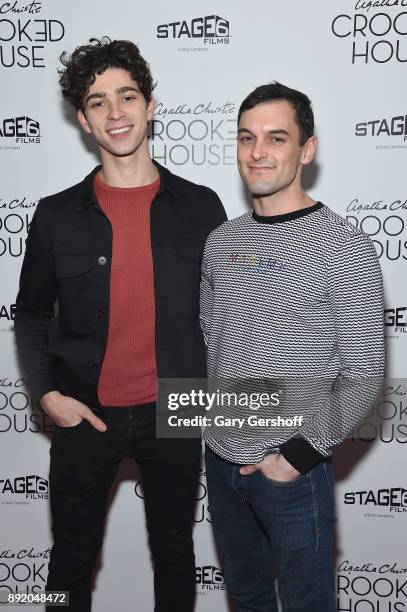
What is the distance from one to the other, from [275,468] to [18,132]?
155 centimetres

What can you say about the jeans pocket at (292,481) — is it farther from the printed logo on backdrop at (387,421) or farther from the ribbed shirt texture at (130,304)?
the printed logo on backdrop at (387,421)

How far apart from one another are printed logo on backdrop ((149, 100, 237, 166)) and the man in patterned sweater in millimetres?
602

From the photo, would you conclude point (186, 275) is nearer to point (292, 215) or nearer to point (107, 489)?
point (292, 215)

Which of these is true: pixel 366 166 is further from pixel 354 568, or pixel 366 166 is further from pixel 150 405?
pixel 354 568

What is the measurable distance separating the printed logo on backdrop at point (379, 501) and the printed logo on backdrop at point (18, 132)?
5.99 ft

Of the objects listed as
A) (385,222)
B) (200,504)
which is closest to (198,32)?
(385,222)

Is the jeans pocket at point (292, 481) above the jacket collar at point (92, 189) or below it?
below

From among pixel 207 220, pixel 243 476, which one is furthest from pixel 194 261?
pixel 243 476

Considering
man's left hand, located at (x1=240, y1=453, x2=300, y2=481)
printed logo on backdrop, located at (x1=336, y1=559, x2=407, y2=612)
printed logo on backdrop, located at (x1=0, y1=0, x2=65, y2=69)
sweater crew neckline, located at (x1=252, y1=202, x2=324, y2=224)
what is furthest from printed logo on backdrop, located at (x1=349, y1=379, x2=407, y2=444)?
printed logo on backdrop, located at (x1=0, y1=0, x2=65, y2=69)

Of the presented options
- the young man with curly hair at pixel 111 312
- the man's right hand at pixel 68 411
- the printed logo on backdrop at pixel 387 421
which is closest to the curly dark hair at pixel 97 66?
the young man with curly hair at pixel 111 312

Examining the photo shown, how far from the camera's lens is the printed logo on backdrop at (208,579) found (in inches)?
101

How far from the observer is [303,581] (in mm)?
1606

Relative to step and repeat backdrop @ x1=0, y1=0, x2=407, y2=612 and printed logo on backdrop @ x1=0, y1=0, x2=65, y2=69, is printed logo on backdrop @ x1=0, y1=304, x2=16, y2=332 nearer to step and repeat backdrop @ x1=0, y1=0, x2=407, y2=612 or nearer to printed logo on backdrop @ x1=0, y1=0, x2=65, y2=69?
step and repeat backdrop @ x1=0, y1=0, x2=407, y2=612

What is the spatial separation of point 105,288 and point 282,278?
55 centimetres
